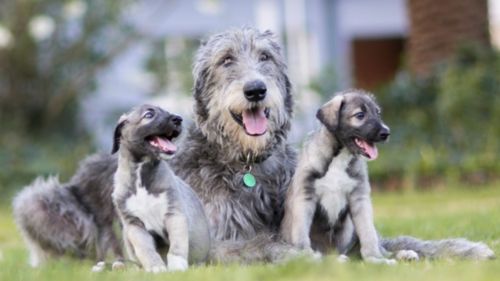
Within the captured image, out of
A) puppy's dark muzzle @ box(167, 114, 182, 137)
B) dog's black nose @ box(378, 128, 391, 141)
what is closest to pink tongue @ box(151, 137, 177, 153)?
puppy's dark muzzle @ box(167, 114, 182, 137)

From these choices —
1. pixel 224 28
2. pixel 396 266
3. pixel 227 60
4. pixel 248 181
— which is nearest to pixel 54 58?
pixel 224 28

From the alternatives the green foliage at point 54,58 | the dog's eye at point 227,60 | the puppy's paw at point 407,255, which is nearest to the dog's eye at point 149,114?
the dog's eye at point 227,60

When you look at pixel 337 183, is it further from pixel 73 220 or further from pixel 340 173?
pixel 73 220

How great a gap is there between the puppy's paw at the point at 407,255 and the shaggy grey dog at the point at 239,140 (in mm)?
975

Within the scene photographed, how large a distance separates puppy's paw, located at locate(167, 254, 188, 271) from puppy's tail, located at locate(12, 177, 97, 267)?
220 centimetres

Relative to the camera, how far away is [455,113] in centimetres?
1648

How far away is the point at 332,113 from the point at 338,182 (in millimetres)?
504

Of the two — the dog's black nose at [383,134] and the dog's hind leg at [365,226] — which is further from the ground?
the dog's black nose at [383,134]

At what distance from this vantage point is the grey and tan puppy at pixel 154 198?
7523mm

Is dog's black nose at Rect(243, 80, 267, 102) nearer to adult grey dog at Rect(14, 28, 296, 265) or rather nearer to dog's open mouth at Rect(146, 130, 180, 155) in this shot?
adult grey dog at Rect(14, 28, 296, 265)

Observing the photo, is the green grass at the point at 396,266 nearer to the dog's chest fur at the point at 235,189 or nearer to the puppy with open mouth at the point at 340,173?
the puppy with open mouth at the point at 340,173

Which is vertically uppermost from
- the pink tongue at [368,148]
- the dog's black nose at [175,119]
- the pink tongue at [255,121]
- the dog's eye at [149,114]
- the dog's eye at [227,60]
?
the dog's eye at [227,60]

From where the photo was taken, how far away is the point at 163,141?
7742mm

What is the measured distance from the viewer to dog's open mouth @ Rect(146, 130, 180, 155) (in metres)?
7.65
